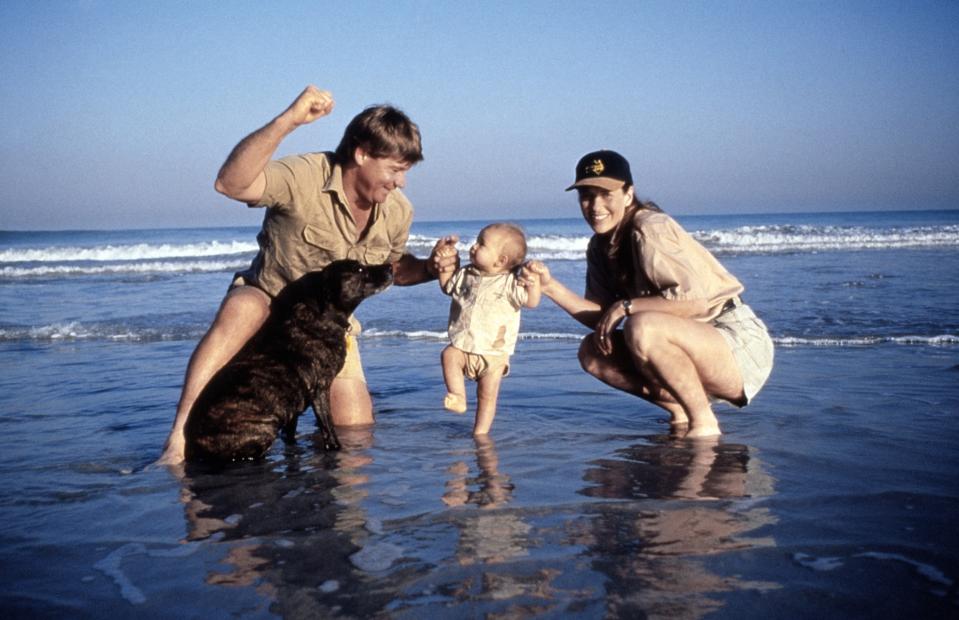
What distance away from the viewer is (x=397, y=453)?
16.8 feet

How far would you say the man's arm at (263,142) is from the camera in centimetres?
448

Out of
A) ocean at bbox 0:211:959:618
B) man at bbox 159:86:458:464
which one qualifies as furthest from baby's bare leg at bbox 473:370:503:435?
man at bbox 159:86:458:464

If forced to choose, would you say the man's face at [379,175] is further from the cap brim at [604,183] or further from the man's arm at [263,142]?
the cap brim at [604,183]

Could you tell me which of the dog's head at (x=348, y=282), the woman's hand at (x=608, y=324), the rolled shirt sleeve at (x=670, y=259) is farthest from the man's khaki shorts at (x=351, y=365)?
the rolled shirt sleeve at (x=670, y=259)

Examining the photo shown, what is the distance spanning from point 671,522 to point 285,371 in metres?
2.58

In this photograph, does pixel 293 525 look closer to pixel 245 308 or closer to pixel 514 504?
pixel 514 504

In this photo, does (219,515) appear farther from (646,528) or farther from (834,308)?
(834,308)

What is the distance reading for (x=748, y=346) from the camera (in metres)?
5.27

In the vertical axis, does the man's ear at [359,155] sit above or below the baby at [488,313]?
above

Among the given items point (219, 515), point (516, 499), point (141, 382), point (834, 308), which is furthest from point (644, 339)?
point (834, 308)

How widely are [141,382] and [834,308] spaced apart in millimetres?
8892

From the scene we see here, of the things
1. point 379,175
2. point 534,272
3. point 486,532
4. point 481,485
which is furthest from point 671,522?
point 379,175

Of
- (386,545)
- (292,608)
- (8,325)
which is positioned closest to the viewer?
(292,608)

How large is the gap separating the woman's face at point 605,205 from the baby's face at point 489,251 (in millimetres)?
580
